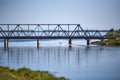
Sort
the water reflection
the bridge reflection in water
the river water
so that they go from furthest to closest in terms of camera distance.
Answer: the bridge reflection in water
the water reflection
the river water

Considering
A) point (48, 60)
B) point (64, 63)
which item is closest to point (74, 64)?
point (64, 63)

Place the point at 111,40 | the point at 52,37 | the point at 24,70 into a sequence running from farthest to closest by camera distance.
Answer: the point at 111,40 → the point at 52,37 → the point at 24,70

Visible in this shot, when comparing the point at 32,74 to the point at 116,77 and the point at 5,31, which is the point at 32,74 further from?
the point at 5,31

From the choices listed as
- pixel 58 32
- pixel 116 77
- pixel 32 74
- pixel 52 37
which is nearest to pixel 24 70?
pixel 32 74

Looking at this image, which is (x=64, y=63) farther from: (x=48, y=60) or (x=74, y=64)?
(x=48, y=60)

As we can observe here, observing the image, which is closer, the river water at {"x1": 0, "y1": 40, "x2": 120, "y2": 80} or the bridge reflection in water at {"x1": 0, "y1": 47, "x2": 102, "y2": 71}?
the river water at {"x1": 0, "y1": 40, "x2": 120, "y2": 80}

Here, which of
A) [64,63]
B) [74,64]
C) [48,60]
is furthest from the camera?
[48,60]

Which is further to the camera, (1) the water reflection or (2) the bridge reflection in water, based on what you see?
(2) the bridge reflection in water

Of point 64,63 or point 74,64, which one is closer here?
point 74,64

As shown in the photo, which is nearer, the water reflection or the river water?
the river water

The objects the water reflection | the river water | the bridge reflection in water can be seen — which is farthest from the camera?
the bridge reflection in water

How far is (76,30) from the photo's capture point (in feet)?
650

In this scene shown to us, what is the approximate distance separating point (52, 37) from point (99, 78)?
423 ft

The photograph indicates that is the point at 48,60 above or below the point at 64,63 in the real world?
above
